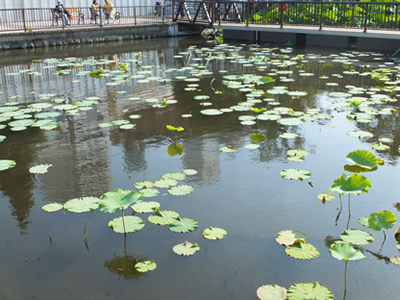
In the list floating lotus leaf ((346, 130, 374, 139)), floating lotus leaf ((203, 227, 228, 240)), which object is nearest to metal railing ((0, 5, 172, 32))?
floating lotus leaf ((346, 130, 374, 139))

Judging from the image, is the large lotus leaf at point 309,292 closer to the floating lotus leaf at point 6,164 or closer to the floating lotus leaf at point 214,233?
the floating lotus leaf at point 214,233

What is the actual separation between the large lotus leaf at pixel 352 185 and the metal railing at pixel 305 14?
33.3 ft

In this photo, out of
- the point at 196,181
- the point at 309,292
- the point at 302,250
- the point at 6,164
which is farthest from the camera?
the point at 6,164

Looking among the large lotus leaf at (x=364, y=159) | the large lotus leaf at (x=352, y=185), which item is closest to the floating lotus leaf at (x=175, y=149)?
the large lotus leaf at (x=364, y=159)

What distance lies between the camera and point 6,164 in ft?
13.3

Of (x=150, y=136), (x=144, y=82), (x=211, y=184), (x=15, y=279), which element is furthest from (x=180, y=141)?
(x=144, y=82)

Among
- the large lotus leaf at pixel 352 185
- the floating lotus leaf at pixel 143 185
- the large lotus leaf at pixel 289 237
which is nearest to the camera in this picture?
the large lotus leaf at pixel 289 237

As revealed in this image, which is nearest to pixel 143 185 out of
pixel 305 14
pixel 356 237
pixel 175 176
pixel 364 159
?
pixel 175 176

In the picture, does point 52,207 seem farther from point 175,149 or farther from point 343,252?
point 343,252

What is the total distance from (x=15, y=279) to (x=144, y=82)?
5.88 m

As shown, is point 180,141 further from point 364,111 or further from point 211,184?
point 364,111

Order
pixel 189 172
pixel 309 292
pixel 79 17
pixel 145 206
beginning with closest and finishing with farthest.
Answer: pixel 309 292
pixel 145 206
pixel 189 172
pixel 79 17

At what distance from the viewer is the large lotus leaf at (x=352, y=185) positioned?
113 inches

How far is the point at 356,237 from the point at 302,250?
39 cm
